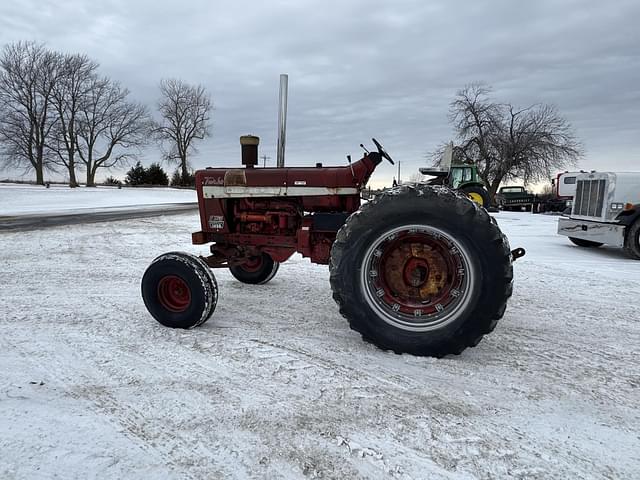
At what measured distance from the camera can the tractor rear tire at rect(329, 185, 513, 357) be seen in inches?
92.6

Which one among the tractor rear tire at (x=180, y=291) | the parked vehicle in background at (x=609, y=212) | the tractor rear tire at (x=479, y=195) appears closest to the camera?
the tractor rear tire at (x=180, y=291)

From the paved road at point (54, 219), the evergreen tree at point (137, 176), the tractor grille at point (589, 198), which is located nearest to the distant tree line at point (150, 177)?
the evergreen tree at point (137, 176)

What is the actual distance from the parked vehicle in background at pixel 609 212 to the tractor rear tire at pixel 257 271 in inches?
245

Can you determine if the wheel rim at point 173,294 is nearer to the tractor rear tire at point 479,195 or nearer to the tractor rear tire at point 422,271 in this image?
the tractor rear tire at point 422,271

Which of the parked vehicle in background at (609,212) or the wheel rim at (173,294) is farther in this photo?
the parked vehicle in background at (609,212)

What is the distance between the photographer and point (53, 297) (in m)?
3.85

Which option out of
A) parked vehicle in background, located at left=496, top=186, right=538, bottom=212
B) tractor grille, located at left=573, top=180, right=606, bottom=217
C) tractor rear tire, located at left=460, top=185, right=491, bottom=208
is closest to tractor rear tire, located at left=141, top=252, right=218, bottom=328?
tractor grille, located at left=573, top=180, right=606, bottom=217

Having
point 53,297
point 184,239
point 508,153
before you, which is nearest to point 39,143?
point 184,239

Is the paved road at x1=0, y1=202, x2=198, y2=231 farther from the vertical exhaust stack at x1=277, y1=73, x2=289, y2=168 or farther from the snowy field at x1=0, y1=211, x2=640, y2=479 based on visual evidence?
the vertical exhaust stack at x1=277, y1=73, x2=289, y2=168

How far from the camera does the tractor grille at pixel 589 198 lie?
738 cm

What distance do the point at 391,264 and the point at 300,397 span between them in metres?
1.13

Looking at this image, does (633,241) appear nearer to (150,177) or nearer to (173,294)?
(173,294)

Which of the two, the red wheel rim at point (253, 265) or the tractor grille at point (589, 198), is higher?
the tractor grille at point (589, 198)

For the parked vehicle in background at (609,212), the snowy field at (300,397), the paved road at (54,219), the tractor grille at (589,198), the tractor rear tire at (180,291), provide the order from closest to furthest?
the snowy field at (300,397) < the tractor rear tire at (180,291) < the parked vehicle in background at (609,212) < the tractor grille at (589,198) < the paved road at (54,219)
